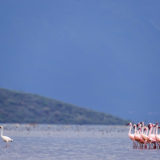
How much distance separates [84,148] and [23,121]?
349 feet

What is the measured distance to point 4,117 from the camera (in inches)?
5684

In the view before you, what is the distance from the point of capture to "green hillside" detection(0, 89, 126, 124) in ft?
490

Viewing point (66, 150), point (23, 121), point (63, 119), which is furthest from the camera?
point (63, 119)

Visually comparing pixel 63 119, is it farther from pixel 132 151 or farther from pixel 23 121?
pixel 132 151

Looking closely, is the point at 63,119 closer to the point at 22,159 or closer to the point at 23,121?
the point at 23,121

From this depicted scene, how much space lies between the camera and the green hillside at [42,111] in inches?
5886

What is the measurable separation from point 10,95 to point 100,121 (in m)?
20.2

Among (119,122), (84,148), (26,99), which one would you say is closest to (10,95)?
(26,99)

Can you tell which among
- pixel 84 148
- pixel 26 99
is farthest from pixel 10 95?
pixel 84 148

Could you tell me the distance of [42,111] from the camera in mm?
156500

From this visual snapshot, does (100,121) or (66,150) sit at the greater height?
(100,121)

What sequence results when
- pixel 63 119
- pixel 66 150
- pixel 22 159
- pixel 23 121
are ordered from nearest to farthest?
pixel 22 159
pixel 66 150
pixel 23 121
pixel 63 119

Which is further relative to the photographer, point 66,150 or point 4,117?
point 4,117

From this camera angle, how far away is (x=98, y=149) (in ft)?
116
